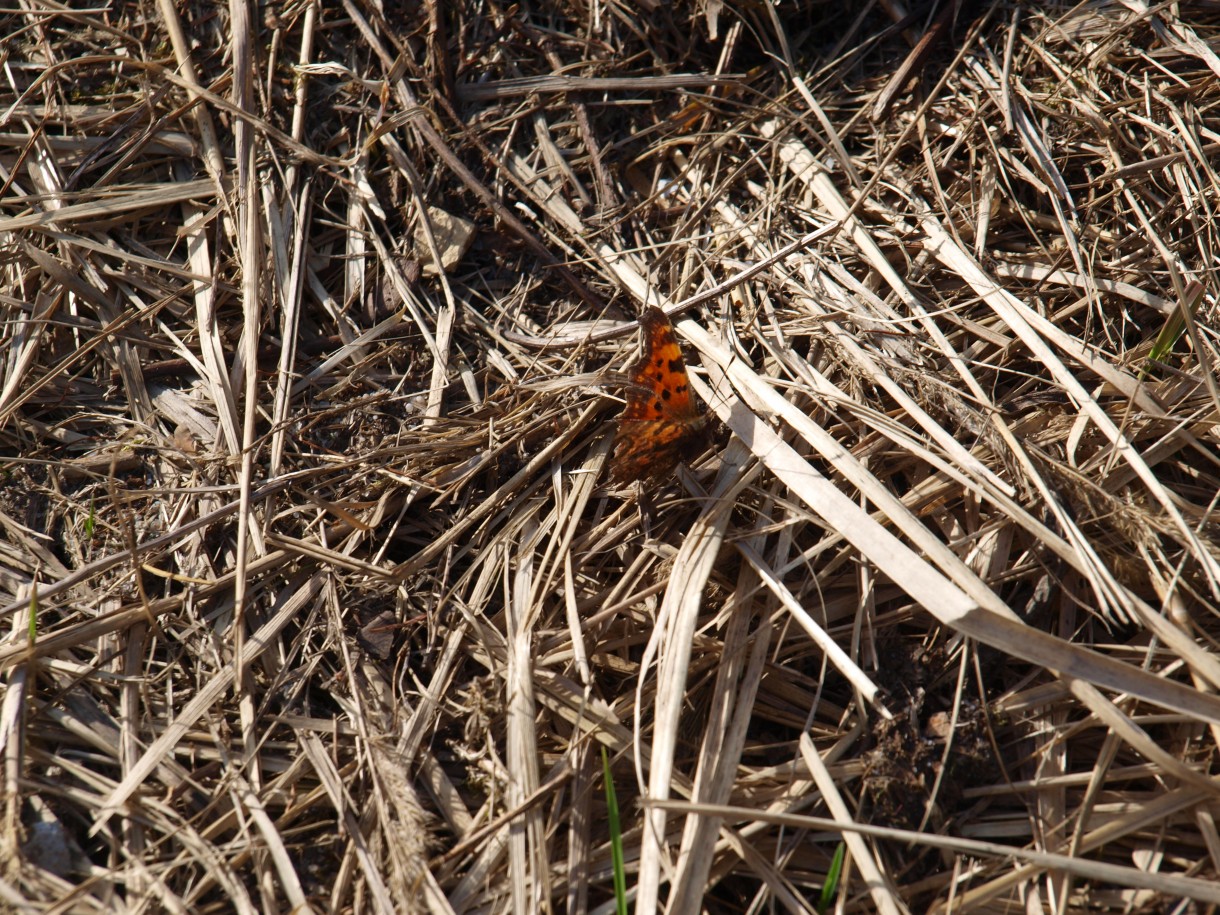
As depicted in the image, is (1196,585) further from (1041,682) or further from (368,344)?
(368,344)

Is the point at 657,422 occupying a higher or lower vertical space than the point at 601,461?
higher

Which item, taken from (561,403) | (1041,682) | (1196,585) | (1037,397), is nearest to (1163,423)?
(1037,397)

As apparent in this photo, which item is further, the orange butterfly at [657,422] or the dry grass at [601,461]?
Answer: the orange butterfly at [657,422]

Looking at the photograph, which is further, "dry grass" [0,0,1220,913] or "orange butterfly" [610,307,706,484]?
"orange butterfly" [610,307,706,484]

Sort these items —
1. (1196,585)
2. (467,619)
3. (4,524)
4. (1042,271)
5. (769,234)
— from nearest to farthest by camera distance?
(1196,585), (467,619), (4,524), (1042,271), (769,234)
